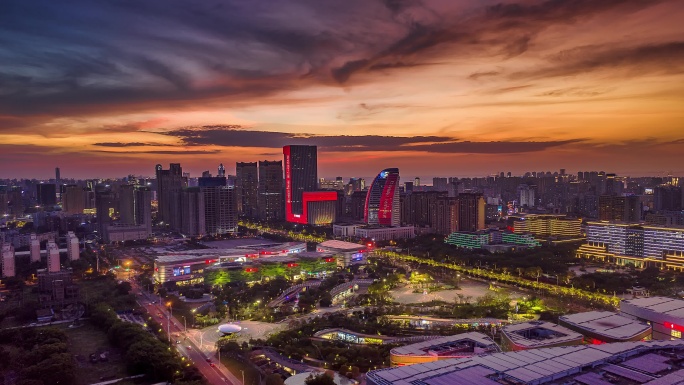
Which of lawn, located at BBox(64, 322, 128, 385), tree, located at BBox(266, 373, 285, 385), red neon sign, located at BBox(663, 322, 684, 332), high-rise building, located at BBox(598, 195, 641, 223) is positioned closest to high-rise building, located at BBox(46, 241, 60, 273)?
lawn, located at BBox(64, 322, 128, 385)

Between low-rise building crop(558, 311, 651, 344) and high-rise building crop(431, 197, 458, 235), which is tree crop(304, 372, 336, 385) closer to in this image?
low-rise building crop(558, 311, 651, 344)

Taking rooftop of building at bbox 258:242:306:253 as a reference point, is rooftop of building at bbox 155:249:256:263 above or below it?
above

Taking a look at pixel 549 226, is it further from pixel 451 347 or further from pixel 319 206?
pixel 451 347

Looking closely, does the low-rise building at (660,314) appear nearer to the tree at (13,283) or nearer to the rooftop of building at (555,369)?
the rooftop of building at (555,369)

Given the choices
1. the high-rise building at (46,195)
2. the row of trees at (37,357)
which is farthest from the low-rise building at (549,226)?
the high-rise building at (46,195)

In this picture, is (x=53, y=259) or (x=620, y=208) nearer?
(x=53, y=259)

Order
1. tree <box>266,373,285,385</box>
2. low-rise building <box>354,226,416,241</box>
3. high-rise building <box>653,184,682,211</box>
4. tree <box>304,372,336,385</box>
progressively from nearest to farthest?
tree <box>304,372,336,385</box> → tree <box>266,373,285,385</box> → low-rise building <box>354,226,416,241</box> → high-rise building <box>653,184,682,211</box>

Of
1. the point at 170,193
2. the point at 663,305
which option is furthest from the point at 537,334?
the point at 170,193
